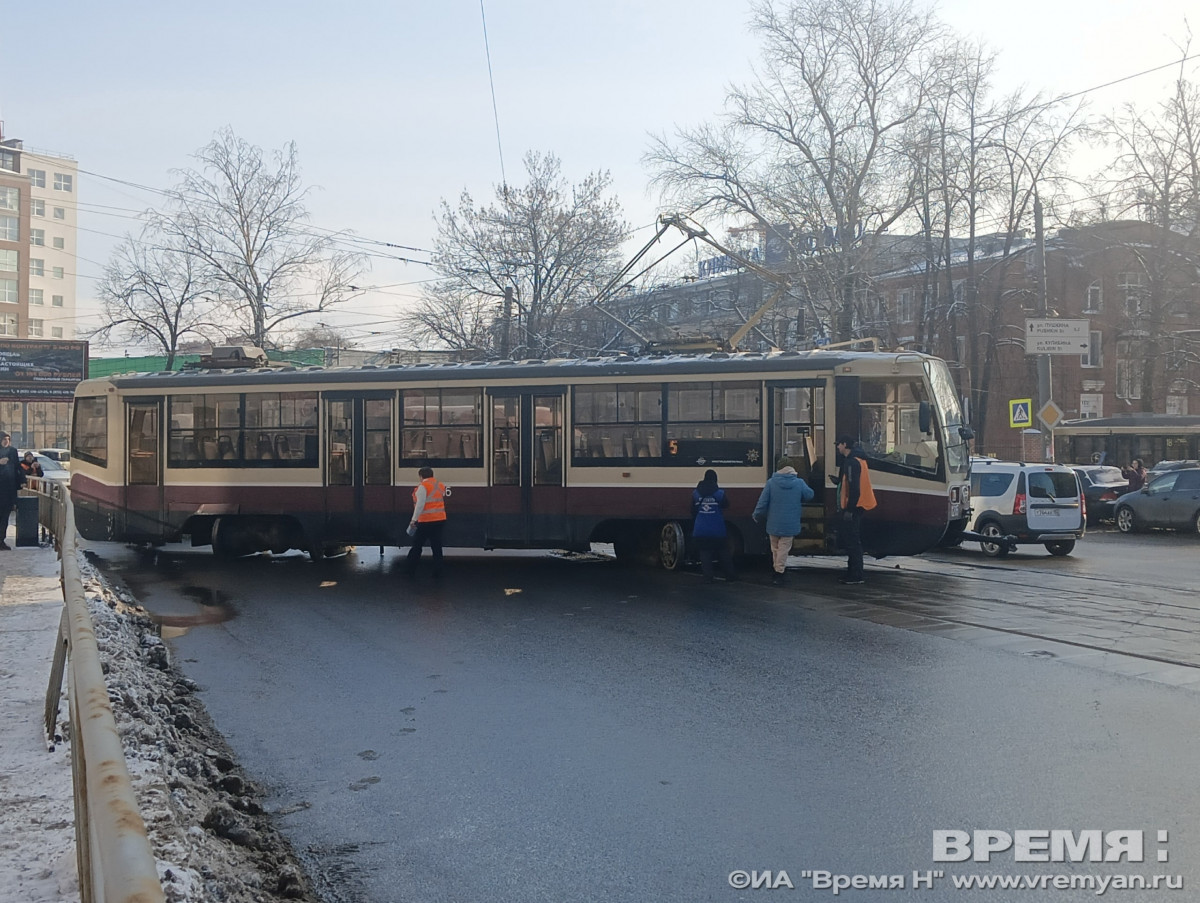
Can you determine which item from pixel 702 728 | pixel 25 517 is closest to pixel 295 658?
pixel 702 728

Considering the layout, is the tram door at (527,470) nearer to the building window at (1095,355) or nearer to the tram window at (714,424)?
the tram window at (714,424)

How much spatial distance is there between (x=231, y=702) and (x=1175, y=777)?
20.5 ft

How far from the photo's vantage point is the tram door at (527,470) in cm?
1578

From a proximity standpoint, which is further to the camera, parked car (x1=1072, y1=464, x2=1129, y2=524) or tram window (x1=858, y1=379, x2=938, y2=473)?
parked car (x1=1072, y1=464, x2=1129, y2=524)

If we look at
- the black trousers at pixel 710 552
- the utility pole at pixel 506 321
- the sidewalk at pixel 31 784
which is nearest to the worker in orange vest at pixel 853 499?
the black trousers at pixel 710 552

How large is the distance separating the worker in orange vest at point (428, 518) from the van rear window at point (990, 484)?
1076 centimetres

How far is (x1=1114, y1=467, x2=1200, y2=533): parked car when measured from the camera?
25.7m

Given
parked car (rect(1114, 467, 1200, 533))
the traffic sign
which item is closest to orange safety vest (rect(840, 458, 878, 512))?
the traffic sign

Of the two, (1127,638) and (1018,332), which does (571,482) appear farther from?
(1018,332)

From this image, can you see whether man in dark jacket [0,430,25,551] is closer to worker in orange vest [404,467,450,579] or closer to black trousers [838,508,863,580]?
worker in orange vest [404,467,450,579]

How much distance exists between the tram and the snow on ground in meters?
7.10

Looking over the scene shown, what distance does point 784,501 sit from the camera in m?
13.8

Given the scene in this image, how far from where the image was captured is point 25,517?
747 inches

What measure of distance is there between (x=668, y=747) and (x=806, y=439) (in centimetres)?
891
